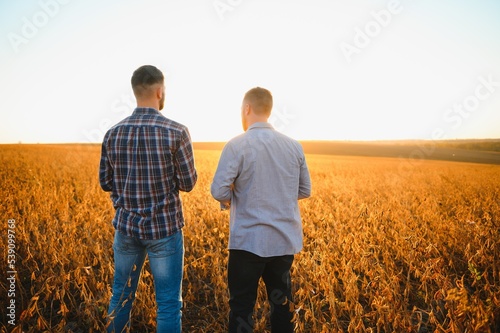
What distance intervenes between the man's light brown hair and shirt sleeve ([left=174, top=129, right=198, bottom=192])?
21.9 inches

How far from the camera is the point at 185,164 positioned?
6.98ft

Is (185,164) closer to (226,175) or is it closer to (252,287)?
(226,175)

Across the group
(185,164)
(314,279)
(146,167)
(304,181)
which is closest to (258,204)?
(304,181)

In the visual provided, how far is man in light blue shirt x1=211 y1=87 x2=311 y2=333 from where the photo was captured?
2.11 m

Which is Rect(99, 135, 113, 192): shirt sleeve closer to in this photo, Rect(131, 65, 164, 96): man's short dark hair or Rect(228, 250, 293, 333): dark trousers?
Rect(131, 65, 164, 96): man's short dark hair

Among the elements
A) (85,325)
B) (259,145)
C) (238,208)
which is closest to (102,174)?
(238,208)

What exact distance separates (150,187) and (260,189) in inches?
31.6

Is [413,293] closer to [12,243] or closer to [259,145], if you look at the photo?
[259,145]

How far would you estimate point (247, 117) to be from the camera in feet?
7.40

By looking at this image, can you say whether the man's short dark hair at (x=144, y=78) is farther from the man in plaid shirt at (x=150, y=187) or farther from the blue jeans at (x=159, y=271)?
the blue jeans at (x=159, y=271)

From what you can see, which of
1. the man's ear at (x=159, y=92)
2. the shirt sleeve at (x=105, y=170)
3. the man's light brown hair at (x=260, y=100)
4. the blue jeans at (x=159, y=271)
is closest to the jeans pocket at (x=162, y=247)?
the blue jeans at (x=159, y=271)

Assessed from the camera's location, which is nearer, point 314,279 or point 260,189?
point 260,189

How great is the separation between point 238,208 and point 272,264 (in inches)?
20.5

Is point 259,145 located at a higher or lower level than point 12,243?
higher
